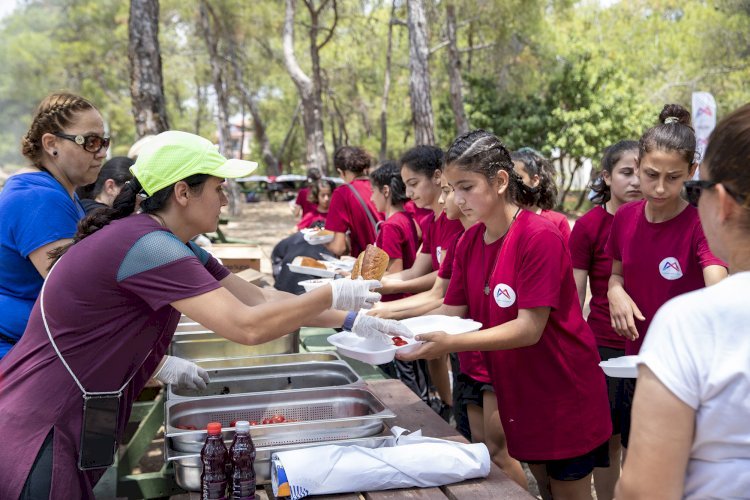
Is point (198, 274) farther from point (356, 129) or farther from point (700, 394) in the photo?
point (356, 129)

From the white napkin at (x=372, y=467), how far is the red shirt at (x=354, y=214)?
3511 millimetres

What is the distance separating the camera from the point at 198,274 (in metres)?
1.84

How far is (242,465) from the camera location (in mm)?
1848

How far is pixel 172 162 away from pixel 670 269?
6.14 ft

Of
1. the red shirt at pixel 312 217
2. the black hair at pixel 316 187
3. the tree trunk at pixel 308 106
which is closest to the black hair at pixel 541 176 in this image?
the red shirt at pixel 312 217

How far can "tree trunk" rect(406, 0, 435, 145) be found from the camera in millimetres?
9871

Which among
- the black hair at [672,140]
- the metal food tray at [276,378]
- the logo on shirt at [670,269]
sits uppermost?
the black hair at [672,140]

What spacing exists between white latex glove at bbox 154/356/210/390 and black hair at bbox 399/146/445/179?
1930 millimetres

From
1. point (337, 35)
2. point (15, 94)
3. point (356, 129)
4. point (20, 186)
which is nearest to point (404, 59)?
point (337, 35)

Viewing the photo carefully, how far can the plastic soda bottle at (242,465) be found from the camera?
1.83 metres

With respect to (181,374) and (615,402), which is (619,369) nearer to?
(615,402)

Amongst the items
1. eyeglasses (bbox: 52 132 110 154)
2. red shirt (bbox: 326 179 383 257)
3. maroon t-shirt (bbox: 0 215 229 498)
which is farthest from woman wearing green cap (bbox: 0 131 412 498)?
red shirt (bbox: 326 179 383 257)

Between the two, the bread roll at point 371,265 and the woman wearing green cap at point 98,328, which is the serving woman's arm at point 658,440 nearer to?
the woman wearing green cap at point 98,328

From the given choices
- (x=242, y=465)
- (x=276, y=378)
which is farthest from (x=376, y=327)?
(x=242, y=465)
